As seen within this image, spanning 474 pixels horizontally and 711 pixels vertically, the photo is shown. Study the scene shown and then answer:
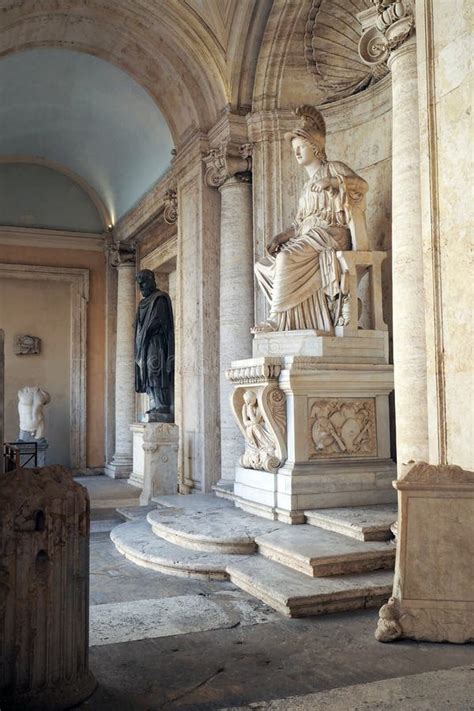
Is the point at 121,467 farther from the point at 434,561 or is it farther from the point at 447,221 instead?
the point at 434,561

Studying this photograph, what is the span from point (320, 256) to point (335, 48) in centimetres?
286

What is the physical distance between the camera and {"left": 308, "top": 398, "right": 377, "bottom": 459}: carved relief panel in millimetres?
5254

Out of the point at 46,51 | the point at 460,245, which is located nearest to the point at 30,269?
the point at 46,51

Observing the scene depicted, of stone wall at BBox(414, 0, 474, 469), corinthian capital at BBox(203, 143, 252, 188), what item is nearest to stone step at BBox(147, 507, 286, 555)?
stone wall at BBox(414, 0, 474, 469)

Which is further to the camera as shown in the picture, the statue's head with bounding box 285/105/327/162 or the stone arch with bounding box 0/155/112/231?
the stone arch with bounding box 0/155/112/231

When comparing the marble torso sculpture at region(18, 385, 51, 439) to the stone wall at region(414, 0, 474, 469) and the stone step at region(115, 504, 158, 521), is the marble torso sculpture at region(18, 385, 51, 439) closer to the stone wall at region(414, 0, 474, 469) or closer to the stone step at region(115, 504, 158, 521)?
the stone step at region(115, 504, 158, 521)

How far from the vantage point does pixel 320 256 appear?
5.62 m

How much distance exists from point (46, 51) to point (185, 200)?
9.89ft

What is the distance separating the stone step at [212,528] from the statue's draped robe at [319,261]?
62.4 inches

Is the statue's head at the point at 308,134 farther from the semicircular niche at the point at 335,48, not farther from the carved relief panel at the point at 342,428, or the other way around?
the carved relief panel at the point at 342,428

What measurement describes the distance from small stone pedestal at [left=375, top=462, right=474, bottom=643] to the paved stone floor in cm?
8

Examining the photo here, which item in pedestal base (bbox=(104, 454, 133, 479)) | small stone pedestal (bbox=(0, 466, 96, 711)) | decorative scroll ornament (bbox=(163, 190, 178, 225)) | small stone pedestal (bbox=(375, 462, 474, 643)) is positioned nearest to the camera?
small stone pedestal (bbox=(0, 466, 96, 711))

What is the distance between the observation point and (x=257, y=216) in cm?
732

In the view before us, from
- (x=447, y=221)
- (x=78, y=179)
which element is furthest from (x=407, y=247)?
(x=78, y=179)
